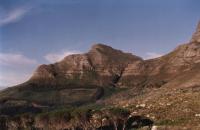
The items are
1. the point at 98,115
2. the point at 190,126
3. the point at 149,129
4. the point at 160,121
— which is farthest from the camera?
the point at 98,115

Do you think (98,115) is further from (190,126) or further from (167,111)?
(190,126)

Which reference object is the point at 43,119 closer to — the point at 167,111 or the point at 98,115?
the point at 98,115

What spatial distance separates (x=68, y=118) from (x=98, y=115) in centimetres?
1134

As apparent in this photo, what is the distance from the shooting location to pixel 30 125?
193m

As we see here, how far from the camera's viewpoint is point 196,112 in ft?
558

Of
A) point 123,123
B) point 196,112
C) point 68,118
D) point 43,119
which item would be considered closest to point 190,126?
point 196,112

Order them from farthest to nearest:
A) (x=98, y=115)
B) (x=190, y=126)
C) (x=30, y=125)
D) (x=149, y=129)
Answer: (x=30, y=125)
(x=98, y=115)
(x=149, y=129)
(x=190, y=126)

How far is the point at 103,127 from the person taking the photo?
183 meters

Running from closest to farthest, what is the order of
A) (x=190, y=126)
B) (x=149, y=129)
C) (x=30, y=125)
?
(x=190, y=126), (x=149, y=129), (x=30, y=125)

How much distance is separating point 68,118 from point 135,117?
2589 cm

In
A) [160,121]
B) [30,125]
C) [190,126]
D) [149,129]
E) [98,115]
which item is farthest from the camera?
[30,125]

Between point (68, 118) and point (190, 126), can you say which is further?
point (68, 118)

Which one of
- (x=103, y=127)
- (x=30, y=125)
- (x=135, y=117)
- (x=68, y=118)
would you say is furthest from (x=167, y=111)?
(x=30, y=125)

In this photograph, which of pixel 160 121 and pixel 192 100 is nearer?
pixel 160 121
